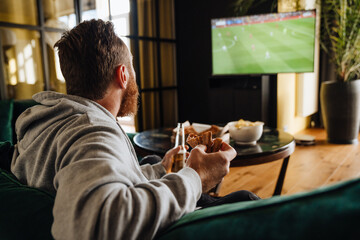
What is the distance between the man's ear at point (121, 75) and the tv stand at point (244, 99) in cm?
308

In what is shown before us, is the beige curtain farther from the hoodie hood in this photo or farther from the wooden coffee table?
the hoodie hood

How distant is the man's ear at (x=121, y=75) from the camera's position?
0.87 meters

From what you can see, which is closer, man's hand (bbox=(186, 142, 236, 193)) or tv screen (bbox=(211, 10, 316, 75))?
man's hand (bbox=(186, 142, 236, 193))

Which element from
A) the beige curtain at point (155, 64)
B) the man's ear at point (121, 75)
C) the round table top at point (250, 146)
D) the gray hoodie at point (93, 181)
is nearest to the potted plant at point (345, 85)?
the round table top at point (250, 146)

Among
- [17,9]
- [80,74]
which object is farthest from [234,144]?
[17,9]

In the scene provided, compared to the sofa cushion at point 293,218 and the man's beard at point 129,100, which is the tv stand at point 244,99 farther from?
the sofa cushion at point 293,218

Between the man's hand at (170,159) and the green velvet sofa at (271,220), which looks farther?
the man's hand at (170,159)

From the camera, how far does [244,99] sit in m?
3.91

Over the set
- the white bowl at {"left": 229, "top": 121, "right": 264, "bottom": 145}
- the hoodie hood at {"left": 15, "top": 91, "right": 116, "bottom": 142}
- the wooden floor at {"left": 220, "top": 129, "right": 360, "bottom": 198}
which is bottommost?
the wooden floor at {"left": 220, "top": 129, "right": 360, "bottom": 198}

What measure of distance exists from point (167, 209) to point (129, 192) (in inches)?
3.0

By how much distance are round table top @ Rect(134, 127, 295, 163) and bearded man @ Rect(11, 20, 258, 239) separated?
2.13ft

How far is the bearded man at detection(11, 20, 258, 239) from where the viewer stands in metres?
0.51

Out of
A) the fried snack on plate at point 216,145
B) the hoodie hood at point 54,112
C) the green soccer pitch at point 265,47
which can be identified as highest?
the green soccer pitch at point 265,47

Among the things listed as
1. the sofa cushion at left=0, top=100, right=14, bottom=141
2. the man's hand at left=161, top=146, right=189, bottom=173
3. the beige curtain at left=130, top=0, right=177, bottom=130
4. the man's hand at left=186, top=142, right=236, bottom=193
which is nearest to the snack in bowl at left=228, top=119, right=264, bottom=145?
the man's hand at left=161, top=146, right=189, bottom=173
